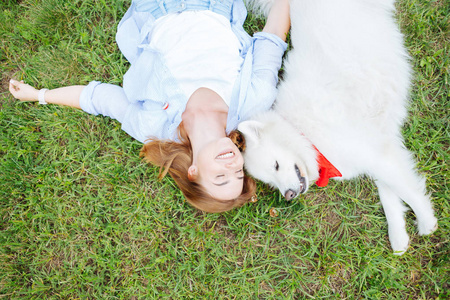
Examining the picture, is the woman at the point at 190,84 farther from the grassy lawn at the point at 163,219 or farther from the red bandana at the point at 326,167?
the red bandana at the point at 326,167

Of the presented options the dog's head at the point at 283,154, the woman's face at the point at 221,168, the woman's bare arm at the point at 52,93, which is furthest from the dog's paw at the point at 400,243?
the woman's bare arm at the point at 52,93

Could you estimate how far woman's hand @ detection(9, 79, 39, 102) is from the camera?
3.60m

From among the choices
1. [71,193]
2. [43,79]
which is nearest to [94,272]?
[71,193]

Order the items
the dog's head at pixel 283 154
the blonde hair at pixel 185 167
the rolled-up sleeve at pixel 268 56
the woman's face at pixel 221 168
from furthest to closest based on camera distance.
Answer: the rolled-up sleeve at pixel 268 56 < the blonde hair at pixel 185 167 < the dog's head at pixel 283 154 < the woman's face at pixel 221 168

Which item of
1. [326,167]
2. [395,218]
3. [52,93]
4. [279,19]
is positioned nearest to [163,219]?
[326,167]

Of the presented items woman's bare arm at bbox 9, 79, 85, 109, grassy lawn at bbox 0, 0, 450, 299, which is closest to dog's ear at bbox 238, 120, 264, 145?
grassy lawn at bbox 0, 0, 450, 299

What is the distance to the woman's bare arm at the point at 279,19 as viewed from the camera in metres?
3.24

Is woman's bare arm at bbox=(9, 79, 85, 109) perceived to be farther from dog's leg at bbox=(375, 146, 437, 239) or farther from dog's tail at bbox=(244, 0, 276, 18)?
dog's leg at bbox=(375, 146, 437, 239)

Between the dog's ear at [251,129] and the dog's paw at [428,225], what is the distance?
76.9 inches

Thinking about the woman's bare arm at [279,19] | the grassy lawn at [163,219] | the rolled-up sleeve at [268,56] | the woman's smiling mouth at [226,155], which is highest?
the woman's bare arm at [279,19]

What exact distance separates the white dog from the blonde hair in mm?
275

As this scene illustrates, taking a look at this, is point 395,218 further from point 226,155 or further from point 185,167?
point 185,167

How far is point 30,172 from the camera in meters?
3.56

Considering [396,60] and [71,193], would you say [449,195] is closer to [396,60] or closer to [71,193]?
[396,60]
